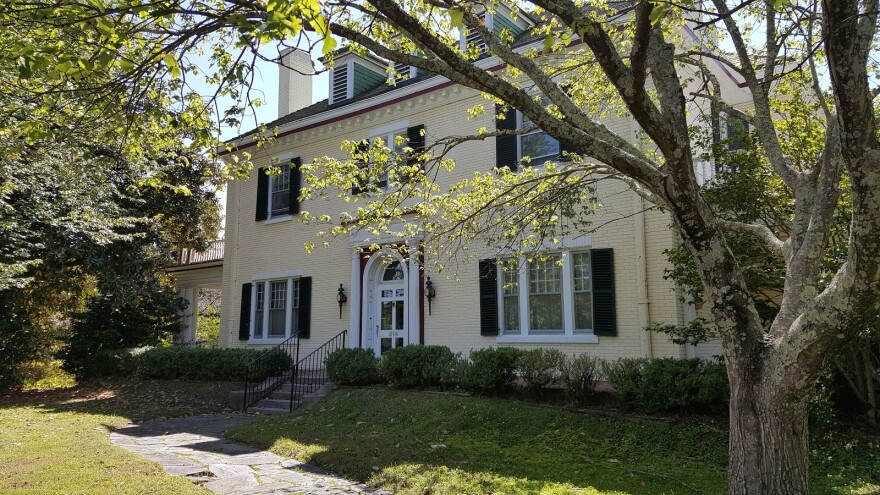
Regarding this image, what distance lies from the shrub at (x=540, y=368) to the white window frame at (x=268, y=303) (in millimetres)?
8367

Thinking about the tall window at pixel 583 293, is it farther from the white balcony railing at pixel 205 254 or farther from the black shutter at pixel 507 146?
the white balcony railing at pixel 205 254

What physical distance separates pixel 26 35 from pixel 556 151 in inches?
360

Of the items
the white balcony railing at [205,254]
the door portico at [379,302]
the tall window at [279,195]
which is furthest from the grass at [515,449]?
the white balcony railing at [205,254]

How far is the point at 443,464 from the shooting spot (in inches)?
280

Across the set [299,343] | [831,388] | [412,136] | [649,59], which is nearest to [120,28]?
[649,59]

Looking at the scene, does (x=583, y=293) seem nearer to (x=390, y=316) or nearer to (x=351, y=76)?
(x=390, y=316)

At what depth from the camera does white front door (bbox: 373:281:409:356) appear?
14.8 meters

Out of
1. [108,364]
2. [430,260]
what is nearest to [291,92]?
[108,364]

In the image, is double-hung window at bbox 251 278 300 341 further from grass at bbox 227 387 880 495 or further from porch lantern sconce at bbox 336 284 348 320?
grass at bbox 227 387 880 495

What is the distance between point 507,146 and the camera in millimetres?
13039

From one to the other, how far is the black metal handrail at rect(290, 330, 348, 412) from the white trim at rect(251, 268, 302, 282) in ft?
7.61

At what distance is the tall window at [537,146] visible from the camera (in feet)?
41.0

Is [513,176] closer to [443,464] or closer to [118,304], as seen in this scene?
[443,464]

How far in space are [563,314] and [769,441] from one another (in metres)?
7.85
